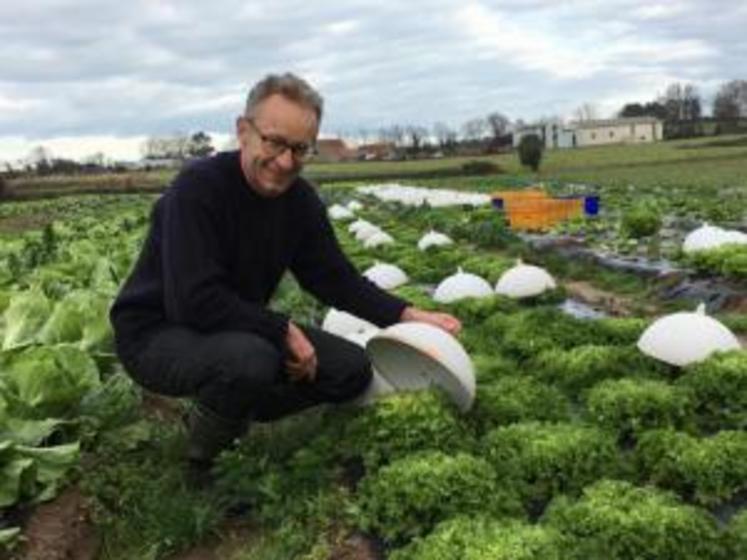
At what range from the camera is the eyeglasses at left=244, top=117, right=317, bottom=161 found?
419 cm

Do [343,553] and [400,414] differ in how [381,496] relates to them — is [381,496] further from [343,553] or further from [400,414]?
[400,414]

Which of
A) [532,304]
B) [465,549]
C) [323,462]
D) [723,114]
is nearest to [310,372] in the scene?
[323,462]

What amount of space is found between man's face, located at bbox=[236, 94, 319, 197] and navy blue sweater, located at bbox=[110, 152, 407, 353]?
169 millimetres

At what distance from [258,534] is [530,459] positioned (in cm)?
115

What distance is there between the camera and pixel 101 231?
749 inches

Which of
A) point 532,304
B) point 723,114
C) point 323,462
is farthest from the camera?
point 723,114

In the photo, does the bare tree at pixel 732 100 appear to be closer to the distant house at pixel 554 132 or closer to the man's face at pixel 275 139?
the distant house at pixel 554 132

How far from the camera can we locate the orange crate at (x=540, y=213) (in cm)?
1738

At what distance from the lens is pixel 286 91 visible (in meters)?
4.18

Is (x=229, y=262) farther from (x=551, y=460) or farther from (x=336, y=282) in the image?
(x=551, y=460)

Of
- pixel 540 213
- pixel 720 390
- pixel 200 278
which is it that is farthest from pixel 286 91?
pixel 540 213

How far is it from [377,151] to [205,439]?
87080mm

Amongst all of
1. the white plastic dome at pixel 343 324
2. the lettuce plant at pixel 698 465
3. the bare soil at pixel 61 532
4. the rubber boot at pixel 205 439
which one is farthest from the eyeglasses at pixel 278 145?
the white plastic dome at pixel 343 324

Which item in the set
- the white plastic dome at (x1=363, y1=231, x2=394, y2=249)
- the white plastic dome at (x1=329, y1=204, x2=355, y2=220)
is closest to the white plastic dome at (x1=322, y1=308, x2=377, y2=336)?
the white plastic dome at (x1=363, y1=231, x2=394, y2=249)
